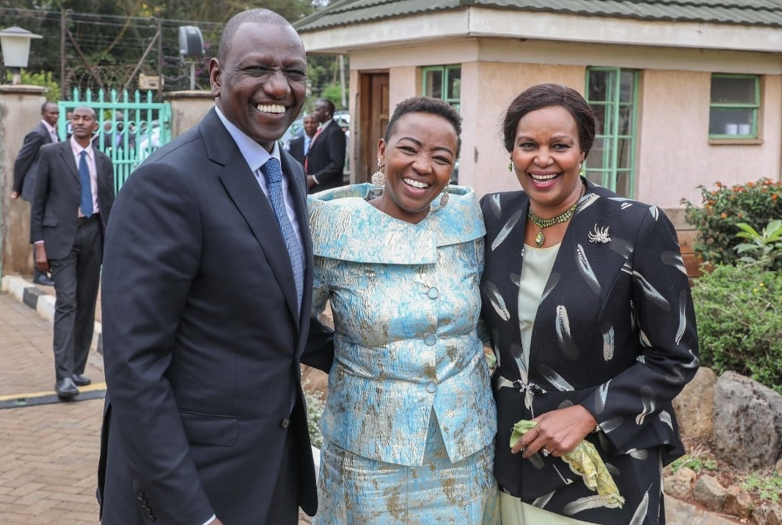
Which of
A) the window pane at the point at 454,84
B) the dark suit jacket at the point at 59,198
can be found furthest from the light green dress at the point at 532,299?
the window pane at the point at 454,84

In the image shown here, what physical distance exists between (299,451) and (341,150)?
831 centimetres

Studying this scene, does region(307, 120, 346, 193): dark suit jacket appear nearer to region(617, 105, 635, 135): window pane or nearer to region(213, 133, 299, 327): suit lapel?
region(617, 105, 635, 135): window pane

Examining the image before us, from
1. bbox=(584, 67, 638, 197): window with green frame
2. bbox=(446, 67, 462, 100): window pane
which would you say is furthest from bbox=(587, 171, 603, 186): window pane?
bbox=(446, 67, 462, 100): window pane

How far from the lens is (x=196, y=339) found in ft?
7.52

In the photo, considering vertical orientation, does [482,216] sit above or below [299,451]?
above

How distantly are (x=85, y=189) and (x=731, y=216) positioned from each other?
5050 mm

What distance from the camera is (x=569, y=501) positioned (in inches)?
109

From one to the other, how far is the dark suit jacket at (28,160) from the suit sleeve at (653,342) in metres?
8.83

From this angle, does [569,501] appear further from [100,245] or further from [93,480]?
[100,245]

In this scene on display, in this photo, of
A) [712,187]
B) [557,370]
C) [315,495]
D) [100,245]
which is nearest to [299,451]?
[315,495]

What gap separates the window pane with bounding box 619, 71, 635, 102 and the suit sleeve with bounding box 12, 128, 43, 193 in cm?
621

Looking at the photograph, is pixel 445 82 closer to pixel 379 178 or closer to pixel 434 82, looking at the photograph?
pixel 434 82

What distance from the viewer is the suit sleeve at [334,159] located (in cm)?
1066

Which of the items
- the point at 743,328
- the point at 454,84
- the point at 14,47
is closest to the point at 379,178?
the point at 743,328
